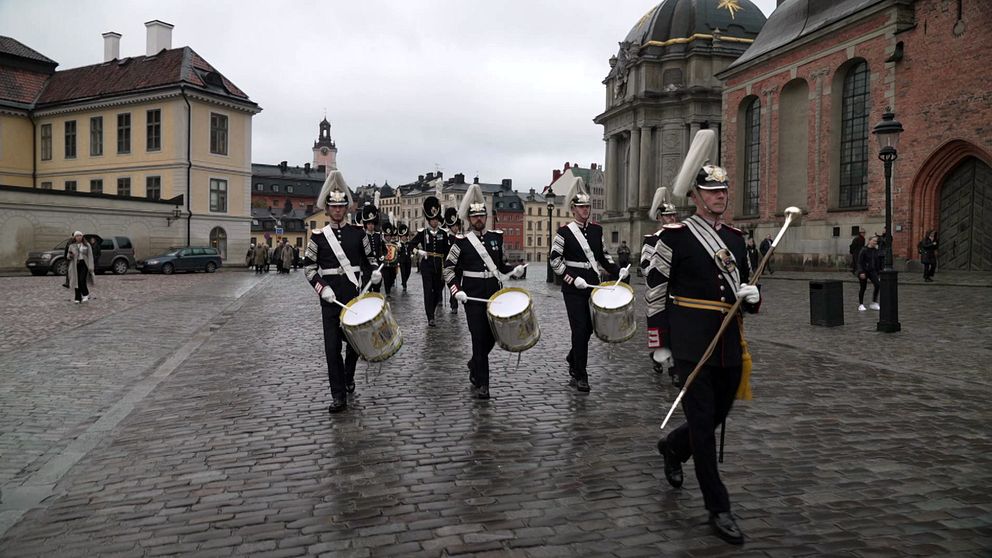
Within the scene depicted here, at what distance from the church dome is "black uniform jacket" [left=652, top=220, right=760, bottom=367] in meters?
57.0

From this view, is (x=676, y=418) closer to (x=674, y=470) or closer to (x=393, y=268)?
(x=674, y=470)

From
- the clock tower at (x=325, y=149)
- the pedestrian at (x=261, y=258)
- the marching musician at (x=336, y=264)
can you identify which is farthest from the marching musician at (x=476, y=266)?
the clock tower at (x=325, y=149)

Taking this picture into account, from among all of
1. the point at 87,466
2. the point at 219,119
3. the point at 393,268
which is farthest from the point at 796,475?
the point at 219,119

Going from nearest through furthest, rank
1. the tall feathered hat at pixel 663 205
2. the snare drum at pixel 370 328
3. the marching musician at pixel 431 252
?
the snare drum at pixel 370 328 → the tall feathered hat at pixel 663 205 → the marching musician at pixel 431 252

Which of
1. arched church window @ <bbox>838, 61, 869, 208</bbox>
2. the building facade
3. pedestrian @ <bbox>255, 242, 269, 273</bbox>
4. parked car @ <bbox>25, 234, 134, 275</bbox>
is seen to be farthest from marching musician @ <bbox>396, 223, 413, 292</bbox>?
the building facade

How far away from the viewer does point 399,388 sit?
838 centimetres

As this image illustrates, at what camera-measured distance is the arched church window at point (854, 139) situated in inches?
1430

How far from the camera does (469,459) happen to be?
18.6 feet

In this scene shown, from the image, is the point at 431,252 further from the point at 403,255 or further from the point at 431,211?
the point at 403,255

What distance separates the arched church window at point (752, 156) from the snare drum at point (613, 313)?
131 ft

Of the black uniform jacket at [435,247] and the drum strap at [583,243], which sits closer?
the drum strap at [583,243]

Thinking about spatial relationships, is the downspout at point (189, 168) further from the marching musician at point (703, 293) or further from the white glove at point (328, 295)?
the marching musician at point (703, 293)

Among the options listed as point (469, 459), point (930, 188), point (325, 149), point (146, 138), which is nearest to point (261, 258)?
point (146, 138)

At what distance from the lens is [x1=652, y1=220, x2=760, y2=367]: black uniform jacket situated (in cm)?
453
